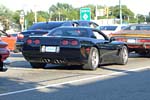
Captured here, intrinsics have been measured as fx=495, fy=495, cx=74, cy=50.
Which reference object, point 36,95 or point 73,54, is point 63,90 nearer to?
point 36,95

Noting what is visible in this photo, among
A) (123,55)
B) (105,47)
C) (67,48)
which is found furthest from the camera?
(123,55)

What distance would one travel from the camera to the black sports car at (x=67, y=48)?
540 inches

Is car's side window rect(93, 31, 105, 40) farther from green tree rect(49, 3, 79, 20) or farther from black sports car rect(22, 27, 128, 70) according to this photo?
green tree rect(49, 3, 79, 20)

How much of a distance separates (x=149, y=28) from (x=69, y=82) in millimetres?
10301

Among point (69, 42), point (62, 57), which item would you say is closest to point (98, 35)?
point (69, 42)

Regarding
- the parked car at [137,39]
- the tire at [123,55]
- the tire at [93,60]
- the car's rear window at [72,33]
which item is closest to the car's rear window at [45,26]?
the parked car at [137,39]

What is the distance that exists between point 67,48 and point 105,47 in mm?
1803

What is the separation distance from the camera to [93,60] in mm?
14125

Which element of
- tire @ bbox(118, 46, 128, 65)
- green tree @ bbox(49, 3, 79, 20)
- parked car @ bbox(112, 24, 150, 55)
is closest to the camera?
tire @ bbox(118, 46, 128, 65)

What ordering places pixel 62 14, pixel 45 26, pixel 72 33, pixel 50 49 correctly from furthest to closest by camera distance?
pixel 62 14, pixel 45 26, pixel 72 33, pixel 50 49

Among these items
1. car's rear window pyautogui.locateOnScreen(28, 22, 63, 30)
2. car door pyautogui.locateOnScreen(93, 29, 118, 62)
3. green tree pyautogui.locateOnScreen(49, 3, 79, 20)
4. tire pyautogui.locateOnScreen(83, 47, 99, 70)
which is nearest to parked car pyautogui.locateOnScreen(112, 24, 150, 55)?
car's rear window pyautogui.locateOnScreen(28, 22, 63, 30)

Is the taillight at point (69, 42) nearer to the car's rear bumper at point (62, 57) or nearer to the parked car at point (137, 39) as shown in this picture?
the car's rear bumper at point (62, 57)

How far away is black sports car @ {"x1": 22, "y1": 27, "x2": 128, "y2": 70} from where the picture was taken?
13.7 m

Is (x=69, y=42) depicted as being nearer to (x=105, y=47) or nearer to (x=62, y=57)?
(x=62, y=57)
